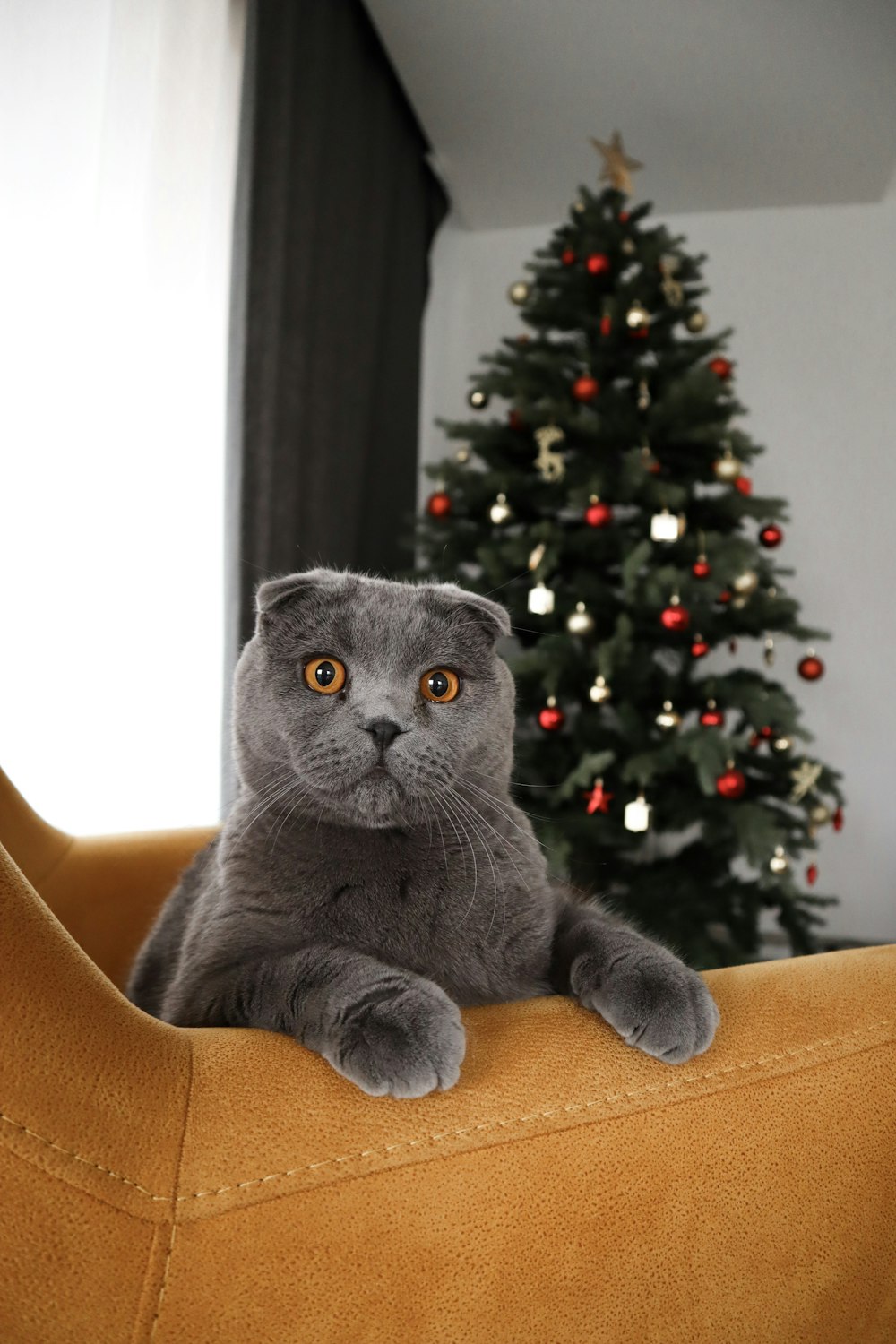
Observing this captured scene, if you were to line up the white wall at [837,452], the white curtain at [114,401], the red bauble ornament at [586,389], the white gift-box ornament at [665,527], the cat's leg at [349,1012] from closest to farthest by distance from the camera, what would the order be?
1. the cat's leg at [349,1012]
2. the white curtain at [114,401]
3. the white gift-box ornament at [665,527]
4. the red bauble ornament at [586,389]
5. the white wall at [837,452]

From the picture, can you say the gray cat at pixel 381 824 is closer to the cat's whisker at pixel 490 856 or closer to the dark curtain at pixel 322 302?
the cat's whisker at pixel 490 856

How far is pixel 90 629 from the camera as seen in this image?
1.94 metres

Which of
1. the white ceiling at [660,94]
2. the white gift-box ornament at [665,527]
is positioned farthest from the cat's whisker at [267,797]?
the white ceiling at [660,94]

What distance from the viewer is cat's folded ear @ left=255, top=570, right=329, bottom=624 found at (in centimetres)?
88

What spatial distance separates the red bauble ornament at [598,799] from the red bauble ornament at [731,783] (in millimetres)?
253

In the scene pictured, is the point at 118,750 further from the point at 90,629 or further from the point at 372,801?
the point at 372,801

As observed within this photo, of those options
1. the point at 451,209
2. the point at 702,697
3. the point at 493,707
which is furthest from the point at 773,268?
the point at 493,707

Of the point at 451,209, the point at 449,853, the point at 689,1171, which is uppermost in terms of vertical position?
the point at 451,209

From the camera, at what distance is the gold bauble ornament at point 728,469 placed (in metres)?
2.44

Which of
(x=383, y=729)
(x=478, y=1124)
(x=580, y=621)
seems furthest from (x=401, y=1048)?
(x=580, y=621)

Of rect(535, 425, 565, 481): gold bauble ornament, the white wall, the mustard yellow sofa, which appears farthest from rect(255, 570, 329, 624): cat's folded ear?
the white wall

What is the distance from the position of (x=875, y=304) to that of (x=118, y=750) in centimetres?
333

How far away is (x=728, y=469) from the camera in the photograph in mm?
2438

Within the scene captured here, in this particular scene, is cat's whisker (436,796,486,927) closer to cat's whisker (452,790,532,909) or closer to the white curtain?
cat's whisker (452,790,532,909)
